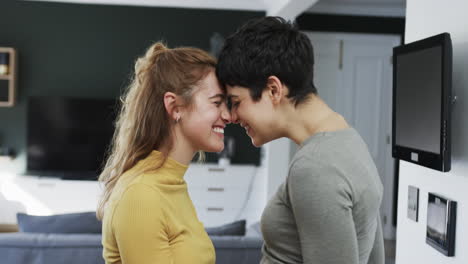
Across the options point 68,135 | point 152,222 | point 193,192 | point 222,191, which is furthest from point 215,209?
point 152,222

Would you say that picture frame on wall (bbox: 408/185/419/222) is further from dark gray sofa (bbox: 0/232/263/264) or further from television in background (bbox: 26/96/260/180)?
television in background (bbox: 26/96/260/180)

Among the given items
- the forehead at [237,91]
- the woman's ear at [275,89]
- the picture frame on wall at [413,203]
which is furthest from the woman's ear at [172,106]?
the picture frame on wall at [413,203]

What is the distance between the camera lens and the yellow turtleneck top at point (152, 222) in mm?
1444

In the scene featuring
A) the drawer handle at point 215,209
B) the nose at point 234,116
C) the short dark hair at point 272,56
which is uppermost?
the short dark hair at point 272,56

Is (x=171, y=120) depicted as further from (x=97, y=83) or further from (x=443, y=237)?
(x=97, y=83)

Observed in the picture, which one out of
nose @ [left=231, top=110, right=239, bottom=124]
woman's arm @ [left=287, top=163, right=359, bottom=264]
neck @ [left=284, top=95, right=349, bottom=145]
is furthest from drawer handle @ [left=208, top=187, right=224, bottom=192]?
woman's arm @ [left=287, top=163, right=359, bottom=264]

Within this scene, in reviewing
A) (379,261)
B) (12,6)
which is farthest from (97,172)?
(379,261)

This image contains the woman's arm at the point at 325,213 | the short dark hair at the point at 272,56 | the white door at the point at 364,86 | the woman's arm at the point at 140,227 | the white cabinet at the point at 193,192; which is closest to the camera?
the woman's arm at the point at 325,213

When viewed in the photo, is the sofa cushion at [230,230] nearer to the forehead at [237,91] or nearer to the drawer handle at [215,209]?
the forehead at [237,91]

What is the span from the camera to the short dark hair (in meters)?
1.30

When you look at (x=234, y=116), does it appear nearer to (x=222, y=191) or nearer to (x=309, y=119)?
(x=309, y=119)

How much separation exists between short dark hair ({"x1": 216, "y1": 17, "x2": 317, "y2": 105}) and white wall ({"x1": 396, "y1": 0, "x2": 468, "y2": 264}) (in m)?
0.70

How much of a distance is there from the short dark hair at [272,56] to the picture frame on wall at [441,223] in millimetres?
764

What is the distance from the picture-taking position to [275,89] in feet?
4.37
